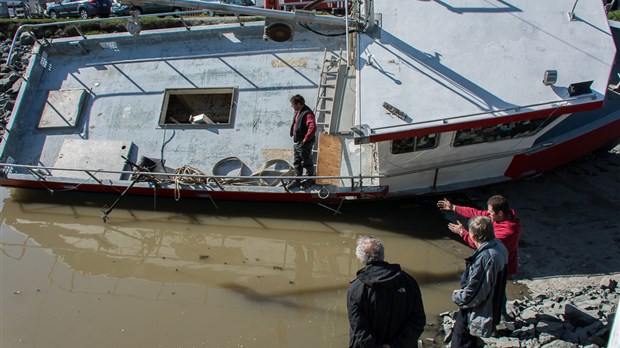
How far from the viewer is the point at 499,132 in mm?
7156

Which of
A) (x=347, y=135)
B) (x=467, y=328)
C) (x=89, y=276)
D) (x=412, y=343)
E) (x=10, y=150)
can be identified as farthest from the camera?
(x=10, y=150)

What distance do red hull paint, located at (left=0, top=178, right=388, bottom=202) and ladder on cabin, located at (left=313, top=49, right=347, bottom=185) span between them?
0.41m

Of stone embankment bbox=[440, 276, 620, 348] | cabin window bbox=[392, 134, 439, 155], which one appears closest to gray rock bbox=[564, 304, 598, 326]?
stone embankment bbox=[440, 276, 620, 348]

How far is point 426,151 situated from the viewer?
7246 millimetres

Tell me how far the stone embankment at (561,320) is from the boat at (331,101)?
2.32 meters

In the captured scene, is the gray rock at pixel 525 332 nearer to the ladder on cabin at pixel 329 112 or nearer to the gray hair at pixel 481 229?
the gray hair at pixel 481 229

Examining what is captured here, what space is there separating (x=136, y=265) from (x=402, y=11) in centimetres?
582

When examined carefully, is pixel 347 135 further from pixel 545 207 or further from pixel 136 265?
pixel 136 265

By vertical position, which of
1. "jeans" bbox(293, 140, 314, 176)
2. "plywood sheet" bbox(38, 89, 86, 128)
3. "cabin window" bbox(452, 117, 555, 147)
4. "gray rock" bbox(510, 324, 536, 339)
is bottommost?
"gray rock" bbox(510, 324, 536, 339)

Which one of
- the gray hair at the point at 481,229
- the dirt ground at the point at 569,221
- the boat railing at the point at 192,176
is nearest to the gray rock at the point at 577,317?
the dirt ground at the point at 569,221

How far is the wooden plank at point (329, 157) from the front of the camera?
809cm

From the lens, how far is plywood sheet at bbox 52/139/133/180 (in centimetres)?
904

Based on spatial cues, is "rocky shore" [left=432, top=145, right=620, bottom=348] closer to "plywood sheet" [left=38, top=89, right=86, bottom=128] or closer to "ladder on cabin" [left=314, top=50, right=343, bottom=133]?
"ladder on cabin" [left=314, top=50, right=343, bottom=133]

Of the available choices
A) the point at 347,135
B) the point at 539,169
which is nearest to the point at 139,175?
the point at 347,135
